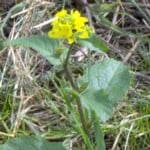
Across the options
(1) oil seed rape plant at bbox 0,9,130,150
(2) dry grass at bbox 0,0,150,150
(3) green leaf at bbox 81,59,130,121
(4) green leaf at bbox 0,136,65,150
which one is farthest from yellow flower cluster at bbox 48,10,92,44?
(2) dry grass at bbox 0,0,150,150

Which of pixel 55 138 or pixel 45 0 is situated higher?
pixel 45 0

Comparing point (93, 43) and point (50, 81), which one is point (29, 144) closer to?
point (93, 43)

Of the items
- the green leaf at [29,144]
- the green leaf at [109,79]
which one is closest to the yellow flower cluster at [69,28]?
the green leaf at [109,79]

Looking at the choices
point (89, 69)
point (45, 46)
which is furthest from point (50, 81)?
point (45, 46)

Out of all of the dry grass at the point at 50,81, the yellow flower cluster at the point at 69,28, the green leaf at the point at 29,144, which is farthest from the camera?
the dry grass at the point at 50,81

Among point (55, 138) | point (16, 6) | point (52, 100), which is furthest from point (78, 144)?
point (16, 6)

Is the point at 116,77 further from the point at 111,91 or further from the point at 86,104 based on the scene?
the point at 86,104

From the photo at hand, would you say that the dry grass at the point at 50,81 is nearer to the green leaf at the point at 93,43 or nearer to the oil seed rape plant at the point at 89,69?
the oil seed rape plant at the point at 89,69
